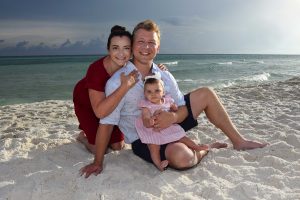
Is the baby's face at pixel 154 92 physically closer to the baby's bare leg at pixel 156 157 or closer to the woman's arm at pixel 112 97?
the woman's arm at pixel 112 97

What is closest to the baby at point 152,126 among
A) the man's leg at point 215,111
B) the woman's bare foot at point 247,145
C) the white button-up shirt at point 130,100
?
the white button-up shirt at point 130,100

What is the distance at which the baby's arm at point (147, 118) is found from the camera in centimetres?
324

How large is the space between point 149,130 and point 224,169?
→ 0.78 metres

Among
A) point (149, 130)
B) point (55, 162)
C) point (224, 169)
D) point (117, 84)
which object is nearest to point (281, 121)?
point (224, 169)

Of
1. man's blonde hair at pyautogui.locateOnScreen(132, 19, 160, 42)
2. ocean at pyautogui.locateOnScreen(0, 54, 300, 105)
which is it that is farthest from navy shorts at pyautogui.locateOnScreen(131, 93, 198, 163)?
ocean at pyautogui.locateOnScreen(0, 54, 300, 105)

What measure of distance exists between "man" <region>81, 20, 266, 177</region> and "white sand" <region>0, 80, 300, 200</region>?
0.42ft

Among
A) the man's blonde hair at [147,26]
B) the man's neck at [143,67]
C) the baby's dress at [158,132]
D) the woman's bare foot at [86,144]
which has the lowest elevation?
the woman's bare foot at [86,144]

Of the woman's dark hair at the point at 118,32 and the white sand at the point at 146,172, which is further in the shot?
the woman's dark hair at the point at 118,32

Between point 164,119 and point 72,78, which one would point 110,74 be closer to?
point 164,119

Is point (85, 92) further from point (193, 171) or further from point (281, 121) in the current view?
point (281, 121)

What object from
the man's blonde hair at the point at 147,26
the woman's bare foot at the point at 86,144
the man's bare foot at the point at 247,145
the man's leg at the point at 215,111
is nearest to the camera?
the man's blonde hair at the point at 147,26

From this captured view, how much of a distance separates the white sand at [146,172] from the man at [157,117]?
129 millimetres

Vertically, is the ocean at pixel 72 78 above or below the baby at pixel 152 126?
below

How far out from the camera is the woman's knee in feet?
10.6
